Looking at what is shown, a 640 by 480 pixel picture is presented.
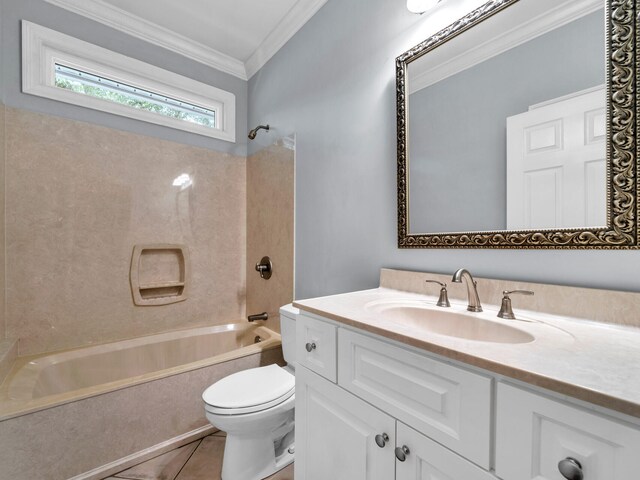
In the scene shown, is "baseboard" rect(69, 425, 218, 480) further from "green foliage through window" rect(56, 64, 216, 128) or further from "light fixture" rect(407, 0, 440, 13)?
"light fixture" rect(407, 0, 440, 13)

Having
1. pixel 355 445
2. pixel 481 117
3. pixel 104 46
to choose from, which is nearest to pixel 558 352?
pixel 355 445

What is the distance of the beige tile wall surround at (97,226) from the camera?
176 centimetres

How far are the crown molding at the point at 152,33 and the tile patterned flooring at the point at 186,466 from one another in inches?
112

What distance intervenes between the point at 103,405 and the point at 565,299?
202 centimetres

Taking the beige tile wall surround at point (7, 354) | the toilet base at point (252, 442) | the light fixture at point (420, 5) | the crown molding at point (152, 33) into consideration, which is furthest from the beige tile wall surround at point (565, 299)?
the crown molding at point (152, 33)

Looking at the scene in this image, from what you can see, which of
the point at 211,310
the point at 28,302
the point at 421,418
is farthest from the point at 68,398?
the point at 421,418

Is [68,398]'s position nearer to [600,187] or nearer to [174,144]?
[174,144]

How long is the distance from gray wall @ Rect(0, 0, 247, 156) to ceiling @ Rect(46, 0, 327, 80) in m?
0.06

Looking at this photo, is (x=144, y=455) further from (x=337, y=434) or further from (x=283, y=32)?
(x=283, y=32)

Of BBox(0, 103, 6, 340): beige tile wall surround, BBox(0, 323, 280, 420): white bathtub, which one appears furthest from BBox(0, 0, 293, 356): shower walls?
BBox(0, 323, 280, 420): white bathtub

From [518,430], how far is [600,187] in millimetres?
722

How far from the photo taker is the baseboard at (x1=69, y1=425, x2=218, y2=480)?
139 centimetres

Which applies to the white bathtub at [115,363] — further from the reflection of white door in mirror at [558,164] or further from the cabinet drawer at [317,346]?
the reflection of white door in mirror at [558,164]

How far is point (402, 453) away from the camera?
706 mm
